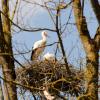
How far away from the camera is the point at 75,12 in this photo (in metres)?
9.46


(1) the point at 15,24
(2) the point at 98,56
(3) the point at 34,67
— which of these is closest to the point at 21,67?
(3) the point at 34,67

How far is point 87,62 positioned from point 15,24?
1.58m

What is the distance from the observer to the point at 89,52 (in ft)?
30.7

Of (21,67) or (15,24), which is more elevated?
(15,24)

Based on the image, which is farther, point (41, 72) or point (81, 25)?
point (41, 72)

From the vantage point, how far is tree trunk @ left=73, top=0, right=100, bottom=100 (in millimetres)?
9086

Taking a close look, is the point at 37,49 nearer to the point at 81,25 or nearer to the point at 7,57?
the point at 7,57

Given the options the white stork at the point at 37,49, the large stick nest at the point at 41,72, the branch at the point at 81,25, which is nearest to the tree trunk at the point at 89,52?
the branch at the point at 81,25

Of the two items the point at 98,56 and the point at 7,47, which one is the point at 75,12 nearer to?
the point at 98,56

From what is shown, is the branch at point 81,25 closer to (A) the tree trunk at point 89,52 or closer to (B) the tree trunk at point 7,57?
(A) the tree trunk at point 89,52

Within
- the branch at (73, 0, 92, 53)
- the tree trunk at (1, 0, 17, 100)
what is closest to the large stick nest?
the tree trunk at (1, 0, 17, 100)

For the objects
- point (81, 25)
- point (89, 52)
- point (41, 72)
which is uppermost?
point (81, 25)

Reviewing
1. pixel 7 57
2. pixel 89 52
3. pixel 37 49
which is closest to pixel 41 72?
pixel 7 57

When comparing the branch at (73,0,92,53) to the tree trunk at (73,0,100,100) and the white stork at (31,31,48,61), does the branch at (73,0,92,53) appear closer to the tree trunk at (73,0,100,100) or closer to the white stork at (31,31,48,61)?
the tree trunk at (73,0,100,100)
